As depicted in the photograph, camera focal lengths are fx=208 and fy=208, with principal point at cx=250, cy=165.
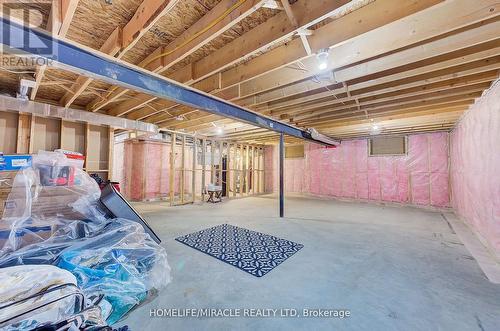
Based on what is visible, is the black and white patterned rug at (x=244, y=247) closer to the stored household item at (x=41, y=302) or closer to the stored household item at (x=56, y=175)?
the stored household item at (x=41, y=302)

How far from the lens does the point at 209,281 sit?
2.14 meters

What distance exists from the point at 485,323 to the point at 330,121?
14.1ft

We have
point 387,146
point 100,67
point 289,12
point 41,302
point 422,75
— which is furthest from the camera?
point 387,146

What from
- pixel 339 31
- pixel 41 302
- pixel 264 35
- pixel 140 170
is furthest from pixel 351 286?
pixel 140 170

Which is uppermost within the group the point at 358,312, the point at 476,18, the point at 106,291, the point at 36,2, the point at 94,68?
the point at 36,2

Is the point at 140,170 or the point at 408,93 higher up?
the point at 408,93

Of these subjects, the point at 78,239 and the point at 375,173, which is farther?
the point at 375,173

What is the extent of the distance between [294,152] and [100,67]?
804 cm

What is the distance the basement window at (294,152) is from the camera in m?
9.02

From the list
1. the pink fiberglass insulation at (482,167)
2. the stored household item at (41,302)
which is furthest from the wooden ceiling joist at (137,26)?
the pink fiberglass insulation at (482,167)

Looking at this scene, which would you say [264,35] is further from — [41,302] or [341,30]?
[41,302]

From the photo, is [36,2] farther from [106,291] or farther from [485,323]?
[485,323]

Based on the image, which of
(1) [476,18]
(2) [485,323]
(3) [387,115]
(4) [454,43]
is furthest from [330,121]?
(2) [485,323]

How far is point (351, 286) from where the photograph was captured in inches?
81.2
